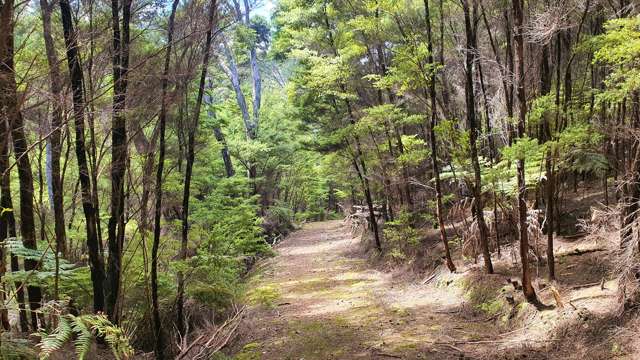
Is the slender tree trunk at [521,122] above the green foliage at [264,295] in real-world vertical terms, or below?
above

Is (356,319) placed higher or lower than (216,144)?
lower

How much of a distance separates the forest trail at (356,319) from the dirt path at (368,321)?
14 millimetres

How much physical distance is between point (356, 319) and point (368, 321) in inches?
12.8

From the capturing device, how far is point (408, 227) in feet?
38.2

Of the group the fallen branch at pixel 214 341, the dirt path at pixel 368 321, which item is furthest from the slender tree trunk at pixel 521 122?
the fallen branch at pixel 214 341

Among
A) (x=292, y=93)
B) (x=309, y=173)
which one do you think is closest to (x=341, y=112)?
(x=292, y=93)

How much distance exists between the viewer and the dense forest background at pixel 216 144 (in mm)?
5223

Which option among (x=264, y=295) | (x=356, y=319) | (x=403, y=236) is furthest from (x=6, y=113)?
(x=403, y=236)

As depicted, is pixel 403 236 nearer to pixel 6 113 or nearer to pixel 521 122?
pixel 521 122

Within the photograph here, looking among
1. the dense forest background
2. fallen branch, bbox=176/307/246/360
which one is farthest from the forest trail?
the dense forest background

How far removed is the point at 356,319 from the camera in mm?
8414

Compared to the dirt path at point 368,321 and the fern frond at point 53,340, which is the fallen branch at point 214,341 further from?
the fern frond at point 53,340

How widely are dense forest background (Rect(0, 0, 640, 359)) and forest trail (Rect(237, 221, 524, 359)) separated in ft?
2.73

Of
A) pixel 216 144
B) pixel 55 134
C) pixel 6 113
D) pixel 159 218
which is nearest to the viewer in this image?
pixel 6 113
